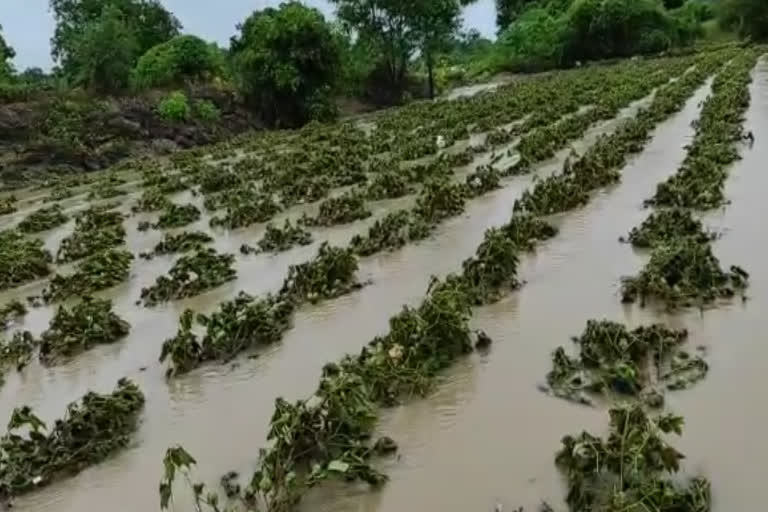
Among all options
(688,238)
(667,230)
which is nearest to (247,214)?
(667,230)

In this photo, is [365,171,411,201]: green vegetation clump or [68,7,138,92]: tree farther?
[68,7,138,92]: tree

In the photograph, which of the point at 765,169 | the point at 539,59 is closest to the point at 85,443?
the point at 765,169

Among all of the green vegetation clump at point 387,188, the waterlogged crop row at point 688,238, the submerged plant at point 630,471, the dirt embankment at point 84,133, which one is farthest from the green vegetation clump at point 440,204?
the dirt embankment at point 84,133

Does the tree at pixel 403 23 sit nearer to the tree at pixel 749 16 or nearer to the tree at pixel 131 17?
the tree at pixel 131 17

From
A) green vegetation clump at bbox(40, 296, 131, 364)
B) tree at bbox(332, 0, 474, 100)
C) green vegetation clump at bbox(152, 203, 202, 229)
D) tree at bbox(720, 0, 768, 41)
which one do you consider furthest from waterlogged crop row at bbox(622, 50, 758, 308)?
tree at bbox(720, 0, 768, 41)

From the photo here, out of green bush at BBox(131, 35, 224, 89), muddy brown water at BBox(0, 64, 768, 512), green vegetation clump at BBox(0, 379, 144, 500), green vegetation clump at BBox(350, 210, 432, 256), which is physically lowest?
muddy brown water at BBox(0, 64, 768, 512)

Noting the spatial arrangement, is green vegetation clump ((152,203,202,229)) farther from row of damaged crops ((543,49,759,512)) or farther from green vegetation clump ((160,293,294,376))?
row of damaged crops ((543,49,759,512))
